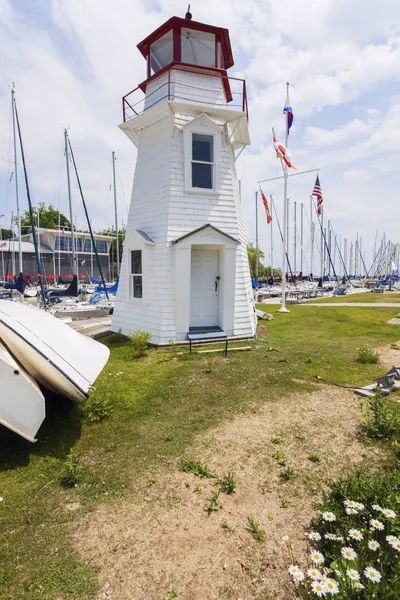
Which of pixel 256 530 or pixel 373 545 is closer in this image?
pixel 373 545

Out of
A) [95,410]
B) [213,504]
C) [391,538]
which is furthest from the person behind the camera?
[95,410]

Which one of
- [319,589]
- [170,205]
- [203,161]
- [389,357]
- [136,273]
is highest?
[203,161]

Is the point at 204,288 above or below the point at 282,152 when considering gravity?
below

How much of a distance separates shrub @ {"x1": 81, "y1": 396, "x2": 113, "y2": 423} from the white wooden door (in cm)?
559

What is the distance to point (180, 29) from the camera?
10.3 m

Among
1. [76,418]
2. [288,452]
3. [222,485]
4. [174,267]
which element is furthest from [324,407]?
[174,267]

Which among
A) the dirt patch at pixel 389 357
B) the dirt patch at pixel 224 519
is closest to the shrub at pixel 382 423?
the dirt patch at pixel 224 519

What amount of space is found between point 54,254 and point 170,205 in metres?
47.1

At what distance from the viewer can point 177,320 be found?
33.8 ft

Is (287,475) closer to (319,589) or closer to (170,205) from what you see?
(319,589)

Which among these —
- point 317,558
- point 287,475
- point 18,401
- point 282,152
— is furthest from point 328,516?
point 282,152

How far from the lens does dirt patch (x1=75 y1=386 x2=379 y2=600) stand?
271 cm

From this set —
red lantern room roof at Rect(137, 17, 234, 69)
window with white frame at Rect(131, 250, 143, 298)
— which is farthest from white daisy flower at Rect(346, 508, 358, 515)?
red lantern room roof at Rect(137, 17, 234, 69)

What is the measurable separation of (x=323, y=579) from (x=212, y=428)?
295 cm
